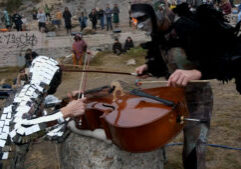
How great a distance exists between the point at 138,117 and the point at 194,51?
29.9 inches

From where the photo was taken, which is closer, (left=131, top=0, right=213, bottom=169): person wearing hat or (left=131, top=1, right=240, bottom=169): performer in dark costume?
(left=131, top=1, right=240, bottom=169): performer in dark costume

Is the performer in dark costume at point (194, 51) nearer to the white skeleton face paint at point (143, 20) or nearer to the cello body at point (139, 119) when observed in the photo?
the white skeleton face paint at point (143, 20)

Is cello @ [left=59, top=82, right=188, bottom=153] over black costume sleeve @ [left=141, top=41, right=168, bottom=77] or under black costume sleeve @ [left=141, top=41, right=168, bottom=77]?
under

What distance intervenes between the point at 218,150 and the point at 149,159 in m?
1.73

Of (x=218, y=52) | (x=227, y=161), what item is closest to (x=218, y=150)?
(x=227, y=161)

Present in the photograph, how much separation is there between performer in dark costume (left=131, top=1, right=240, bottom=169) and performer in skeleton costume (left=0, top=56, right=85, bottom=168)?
84cm

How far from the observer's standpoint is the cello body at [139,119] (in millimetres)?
2119

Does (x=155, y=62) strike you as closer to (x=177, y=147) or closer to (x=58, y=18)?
(x=177, y=147)

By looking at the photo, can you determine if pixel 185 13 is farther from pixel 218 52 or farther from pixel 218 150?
pixel 218 150

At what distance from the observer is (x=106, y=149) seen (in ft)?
8.79

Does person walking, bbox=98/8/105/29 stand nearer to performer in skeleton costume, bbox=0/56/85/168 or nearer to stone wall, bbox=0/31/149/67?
stone wall, bbox=0/31/149/67

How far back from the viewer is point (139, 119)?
217 cm

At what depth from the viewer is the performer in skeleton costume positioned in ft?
8.03

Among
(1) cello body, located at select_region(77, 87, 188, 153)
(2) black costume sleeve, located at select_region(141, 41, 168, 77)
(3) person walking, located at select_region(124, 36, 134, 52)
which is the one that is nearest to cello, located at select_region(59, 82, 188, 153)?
(1) cello body, located at select_region(77, 87, 188, 153)
